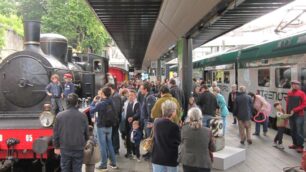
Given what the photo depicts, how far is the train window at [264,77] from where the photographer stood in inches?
575

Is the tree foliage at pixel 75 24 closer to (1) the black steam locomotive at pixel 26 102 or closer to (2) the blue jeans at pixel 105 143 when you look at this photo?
(1) the black steam locomotive at pixel 26 102

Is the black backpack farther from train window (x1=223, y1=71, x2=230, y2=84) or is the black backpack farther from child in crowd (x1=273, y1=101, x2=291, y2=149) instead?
train window (x1=223, y1=71, x2=230, y2=84)

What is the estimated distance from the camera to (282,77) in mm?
13250

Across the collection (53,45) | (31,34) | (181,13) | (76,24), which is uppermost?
(76,24)

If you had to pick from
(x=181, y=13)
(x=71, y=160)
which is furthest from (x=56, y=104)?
(x=181, y=13)

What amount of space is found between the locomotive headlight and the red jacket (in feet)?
19.3

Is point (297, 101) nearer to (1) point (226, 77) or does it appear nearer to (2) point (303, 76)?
(2) point (303, 76)

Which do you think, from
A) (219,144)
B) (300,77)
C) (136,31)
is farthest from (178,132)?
(136,31)

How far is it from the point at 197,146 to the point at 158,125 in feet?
2.01

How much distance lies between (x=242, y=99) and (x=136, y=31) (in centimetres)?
940

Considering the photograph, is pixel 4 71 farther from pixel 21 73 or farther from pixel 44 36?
pixel 44 36

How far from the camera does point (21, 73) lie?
8.53 meters

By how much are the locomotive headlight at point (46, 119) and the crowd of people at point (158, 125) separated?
99cm

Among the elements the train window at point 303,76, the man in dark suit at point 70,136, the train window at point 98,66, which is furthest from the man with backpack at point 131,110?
the train window at point 98,66
